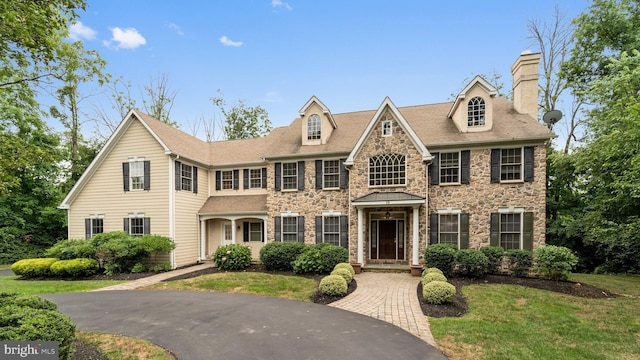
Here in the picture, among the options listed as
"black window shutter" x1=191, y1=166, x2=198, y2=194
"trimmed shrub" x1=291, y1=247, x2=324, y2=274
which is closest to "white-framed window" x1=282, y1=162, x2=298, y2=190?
"trimmed shrub" x1=291, y1=247, x2=324, y2=274

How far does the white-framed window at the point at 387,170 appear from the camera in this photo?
45.4 feet

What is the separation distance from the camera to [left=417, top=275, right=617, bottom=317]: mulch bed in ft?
25.4

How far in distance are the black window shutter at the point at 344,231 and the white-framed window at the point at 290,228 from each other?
2.57m

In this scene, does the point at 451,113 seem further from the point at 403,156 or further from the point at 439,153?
the point at 403,156

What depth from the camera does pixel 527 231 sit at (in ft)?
41.1

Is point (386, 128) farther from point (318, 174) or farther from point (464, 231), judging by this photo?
point (464, 231)

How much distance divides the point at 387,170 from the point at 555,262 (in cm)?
766

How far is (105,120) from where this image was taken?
2483cm

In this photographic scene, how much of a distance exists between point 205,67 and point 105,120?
1464cm

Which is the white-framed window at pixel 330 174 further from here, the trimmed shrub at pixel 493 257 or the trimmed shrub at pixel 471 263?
the trimmed shrub at pixel 493 257

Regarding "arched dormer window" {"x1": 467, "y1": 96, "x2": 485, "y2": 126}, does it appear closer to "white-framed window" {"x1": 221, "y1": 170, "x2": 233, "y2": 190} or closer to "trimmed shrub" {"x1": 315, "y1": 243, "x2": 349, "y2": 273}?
"trimmed shrub" {"x1": 315, "y1": 243, "x2": 349, "y2": 273}

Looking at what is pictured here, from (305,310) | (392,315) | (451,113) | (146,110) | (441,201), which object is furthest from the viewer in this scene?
(146,110)

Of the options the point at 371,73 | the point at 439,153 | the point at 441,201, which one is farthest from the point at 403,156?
the point at 371,73

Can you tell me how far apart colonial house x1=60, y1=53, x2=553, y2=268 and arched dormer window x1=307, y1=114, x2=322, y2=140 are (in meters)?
0.06
